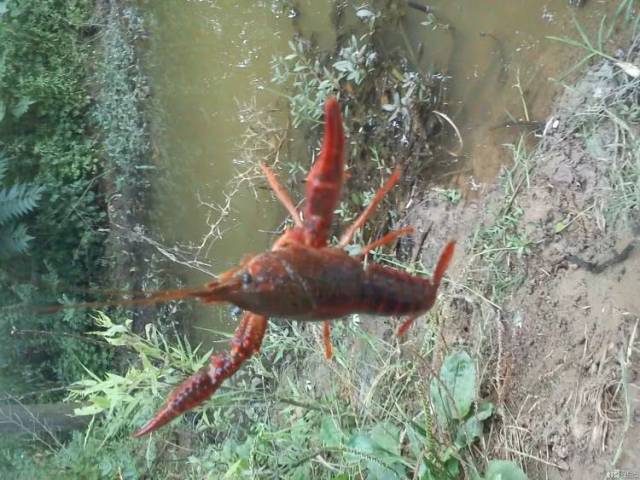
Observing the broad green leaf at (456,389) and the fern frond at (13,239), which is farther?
the fern frond at (13,239)

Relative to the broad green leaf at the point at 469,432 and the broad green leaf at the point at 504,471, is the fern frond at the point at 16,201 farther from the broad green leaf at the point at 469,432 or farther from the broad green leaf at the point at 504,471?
the broad green leaf at the point at 504,471

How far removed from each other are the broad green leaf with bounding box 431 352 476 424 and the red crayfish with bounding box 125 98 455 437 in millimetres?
889

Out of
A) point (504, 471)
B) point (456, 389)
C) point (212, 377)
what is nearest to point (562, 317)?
point (456, 389)

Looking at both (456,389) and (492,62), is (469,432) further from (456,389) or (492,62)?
(492,62)

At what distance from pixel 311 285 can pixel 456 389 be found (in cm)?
135

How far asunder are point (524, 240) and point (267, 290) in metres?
1.52

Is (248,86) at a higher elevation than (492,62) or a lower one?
lower

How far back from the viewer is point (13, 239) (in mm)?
4816

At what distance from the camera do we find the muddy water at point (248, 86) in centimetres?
316

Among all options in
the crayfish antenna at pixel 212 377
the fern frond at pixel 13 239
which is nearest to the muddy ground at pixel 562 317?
the crayfish antenna at pixel 212 377

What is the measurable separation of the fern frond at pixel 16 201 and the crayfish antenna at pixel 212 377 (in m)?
3.21

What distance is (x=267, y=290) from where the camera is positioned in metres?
1.88

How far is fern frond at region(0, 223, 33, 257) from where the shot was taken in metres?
4.80

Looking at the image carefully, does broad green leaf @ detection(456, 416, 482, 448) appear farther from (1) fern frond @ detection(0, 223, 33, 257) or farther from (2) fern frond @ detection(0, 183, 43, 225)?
(2) fern frond @ detection(0, 183, 43, 225)
